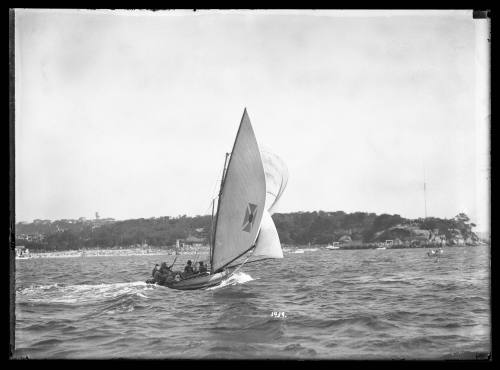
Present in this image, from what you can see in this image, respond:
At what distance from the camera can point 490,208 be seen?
8141 millimetres

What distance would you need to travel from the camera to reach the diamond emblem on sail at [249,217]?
10656mm

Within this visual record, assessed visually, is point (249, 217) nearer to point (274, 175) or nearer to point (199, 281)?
Answer: point (274, 175)

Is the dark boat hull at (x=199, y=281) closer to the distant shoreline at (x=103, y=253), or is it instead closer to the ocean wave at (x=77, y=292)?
the distant shoreline at (x=103, y=253)

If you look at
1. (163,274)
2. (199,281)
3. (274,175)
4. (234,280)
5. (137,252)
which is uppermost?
(274,175)

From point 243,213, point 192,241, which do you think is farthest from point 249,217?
point 192,241

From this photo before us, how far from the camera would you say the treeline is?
8.57 m

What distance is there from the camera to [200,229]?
35.4ft

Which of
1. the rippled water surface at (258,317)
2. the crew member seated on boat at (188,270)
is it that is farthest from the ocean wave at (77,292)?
the crew member seated on boat at (188,270)

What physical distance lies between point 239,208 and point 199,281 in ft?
7.51

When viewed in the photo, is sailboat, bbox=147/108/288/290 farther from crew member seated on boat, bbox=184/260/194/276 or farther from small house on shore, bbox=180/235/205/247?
small house on shore, bbox=180/235/205/247

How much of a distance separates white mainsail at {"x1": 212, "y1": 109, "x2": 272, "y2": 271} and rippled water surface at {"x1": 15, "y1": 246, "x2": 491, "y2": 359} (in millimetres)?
1475

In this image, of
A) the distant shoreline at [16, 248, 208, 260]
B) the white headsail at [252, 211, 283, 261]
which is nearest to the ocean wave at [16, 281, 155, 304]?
the distant shoreline at [16, 248, 208, 260]
